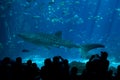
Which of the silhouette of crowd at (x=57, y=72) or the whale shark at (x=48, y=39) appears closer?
the silhouette of crowd at (x=57, y=72)

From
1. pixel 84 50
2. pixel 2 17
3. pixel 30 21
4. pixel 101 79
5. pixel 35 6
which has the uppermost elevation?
pixel 35 6

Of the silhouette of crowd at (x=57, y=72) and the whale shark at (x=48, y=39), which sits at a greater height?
the whale shark at (x=48, y=39)

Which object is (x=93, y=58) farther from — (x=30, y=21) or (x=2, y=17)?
(x=30, y=21)

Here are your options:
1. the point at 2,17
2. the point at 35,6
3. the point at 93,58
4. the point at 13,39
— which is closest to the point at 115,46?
the point at 13,39

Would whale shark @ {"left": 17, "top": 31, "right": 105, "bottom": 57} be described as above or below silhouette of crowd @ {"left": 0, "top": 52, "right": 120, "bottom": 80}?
above

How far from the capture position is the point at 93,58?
592 centimetres

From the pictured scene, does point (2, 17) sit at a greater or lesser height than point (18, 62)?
greater

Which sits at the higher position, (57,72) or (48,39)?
(48,39)

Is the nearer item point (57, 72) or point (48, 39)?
point (57, 72)

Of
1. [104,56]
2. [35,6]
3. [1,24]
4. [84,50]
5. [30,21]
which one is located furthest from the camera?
[35,6]

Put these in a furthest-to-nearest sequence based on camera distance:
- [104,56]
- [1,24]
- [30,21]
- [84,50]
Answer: [30,21] < [1,24] < [84,50] < [104,56]

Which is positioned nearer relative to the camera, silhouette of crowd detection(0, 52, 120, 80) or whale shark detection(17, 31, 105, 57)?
silhouette of crowd detection(0, 52, 120, 80)

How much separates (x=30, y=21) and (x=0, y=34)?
43.5ft

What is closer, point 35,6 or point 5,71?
point 5,71
